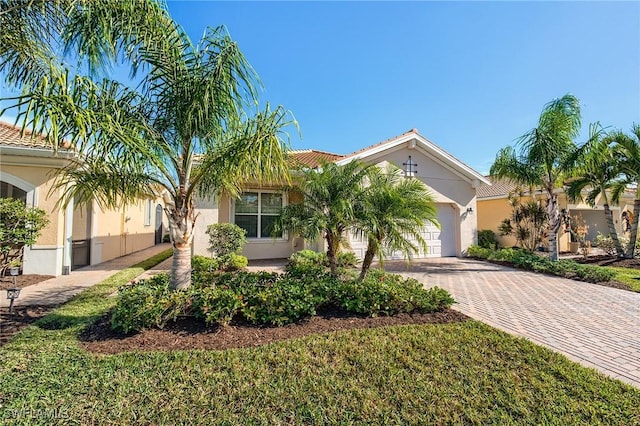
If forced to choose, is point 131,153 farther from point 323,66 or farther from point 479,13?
point 479,13

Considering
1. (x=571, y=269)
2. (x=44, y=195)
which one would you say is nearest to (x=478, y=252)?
(x=571, y=269)

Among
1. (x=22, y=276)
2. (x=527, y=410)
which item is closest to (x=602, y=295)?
(x=527, y=410)

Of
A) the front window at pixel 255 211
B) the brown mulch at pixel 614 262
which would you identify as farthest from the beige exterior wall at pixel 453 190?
the front window at pixel 255 211

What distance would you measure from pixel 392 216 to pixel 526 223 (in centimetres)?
1445

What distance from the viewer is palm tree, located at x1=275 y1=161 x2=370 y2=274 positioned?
20.7 ft

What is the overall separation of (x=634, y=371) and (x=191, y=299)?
22.3 feet

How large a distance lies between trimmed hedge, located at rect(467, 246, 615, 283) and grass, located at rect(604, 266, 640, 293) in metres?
0.28

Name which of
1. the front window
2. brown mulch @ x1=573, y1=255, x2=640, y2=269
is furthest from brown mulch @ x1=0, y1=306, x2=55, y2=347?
brown mulch @ x1=573, y1=255, x2=640, y2=269

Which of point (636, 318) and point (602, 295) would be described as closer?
point (636, 318)

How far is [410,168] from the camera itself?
14266 mm

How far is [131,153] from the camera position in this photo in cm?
456

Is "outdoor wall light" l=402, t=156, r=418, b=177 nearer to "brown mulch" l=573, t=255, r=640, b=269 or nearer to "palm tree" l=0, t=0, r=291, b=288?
"brown mulch" l=573, t=255, r=640, b=269

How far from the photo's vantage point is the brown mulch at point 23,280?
7.97 m

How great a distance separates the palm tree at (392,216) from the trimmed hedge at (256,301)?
3.16 ft
